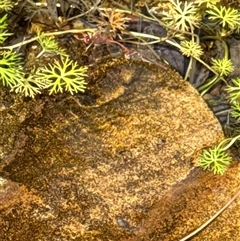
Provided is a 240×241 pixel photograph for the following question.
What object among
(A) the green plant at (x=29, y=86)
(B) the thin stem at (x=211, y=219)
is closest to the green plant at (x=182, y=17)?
(A) the green plant at (x=29, y=86)

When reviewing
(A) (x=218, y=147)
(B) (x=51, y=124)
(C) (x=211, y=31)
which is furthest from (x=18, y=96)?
(C) (x=211, y=31)

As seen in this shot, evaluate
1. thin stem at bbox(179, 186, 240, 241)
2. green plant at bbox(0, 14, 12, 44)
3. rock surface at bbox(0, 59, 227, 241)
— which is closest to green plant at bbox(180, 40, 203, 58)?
rock surface at bbox(0, 59, 227, 241)

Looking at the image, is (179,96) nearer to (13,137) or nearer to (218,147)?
(218,147)

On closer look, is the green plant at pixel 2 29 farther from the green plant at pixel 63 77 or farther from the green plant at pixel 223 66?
the green plant at pixel 223 66

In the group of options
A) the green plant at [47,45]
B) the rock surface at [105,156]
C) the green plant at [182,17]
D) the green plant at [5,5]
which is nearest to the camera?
the rock surface at [105,156]

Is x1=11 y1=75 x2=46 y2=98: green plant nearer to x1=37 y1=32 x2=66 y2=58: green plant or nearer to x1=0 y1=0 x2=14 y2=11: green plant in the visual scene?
x1=37 y1=32 x2=66 y2=58: green plant

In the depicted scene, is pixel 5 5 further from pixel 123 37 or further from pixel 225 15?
pixel 225 15
